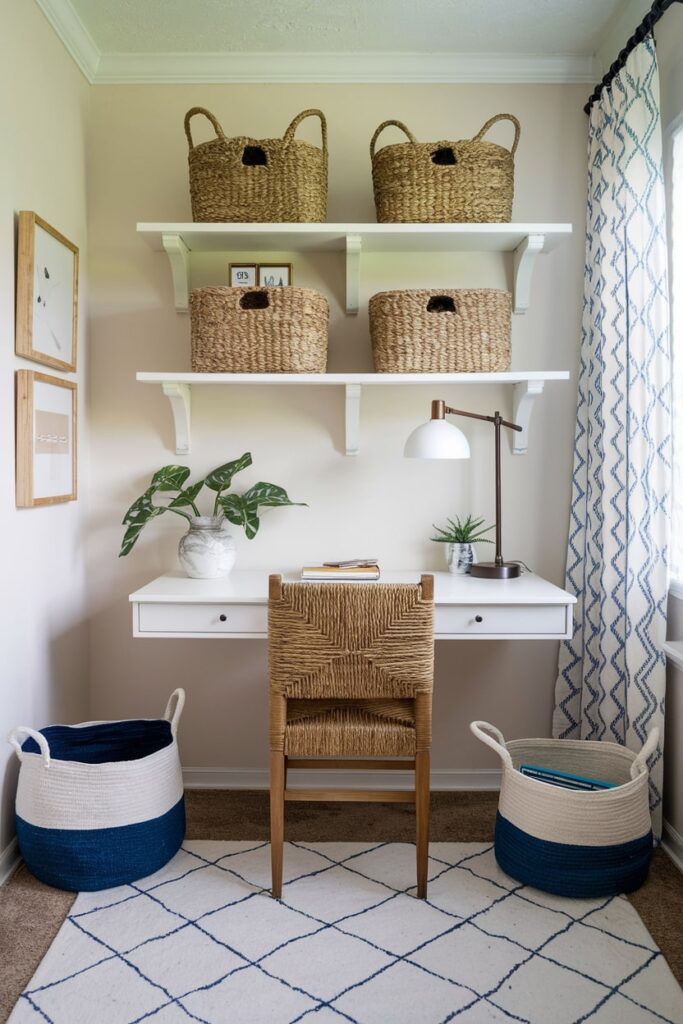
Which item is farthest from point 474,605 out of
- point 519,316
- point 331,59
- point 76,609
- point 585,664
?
point 331,59

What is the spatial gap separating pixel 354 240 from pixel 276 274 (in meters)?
0.31

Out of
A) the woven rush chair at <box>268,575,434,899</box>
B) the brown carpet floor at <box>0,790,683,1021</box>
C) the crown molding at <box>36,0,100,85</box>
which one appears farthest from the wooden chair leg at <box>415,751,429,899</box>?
the crown molding at <box>36,0,100,85</box>

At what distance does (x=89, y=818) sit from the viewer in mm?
1989

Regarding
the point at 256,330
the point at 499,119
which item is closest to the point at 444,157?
the point at 499,119

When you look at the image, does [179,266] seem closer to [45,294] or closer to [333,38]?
[45,294]

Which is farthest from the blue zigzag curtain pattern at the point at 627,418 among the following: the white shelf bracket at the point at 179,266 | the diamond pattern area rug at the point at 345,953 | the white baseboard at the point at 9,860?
the white baseboard at the point at 9,860

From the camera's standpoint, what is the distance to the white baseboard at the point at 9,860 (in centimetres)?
205

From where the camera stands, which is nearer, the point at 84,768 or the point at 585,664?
the point at 84,768

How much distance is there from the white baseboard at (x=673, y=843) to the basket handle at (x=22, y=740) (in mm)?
1702

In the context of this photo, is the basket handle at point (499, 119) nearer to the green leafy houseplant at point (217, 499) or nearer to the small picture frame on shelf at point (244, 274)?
the small picture frame on shelf at point (244, 274)

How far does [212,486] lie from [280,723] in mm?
826

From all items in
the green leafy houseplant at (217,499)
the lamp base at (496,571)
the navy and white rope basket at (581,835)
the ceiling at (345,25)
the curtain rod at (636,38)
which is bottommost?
the navy and white rope basket at (581,835)

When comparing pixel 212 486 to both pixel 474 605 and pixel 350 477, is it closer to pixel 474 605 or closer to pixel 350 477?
pixel 350 477

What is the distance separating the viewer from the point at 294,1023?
61.3 inches
